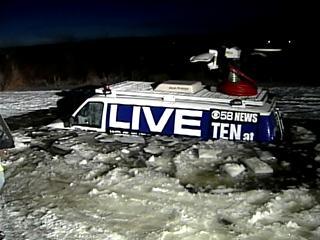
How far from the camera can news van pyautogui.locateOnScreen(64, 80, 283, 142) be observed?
1075cm

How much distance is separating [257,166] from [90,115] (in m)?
4.33

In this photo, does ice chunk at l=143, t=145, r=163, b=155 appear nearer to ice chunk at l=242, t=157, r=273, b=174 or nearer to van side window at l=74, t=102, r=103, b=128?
van side window at l=74, t=102, r=103, b=128

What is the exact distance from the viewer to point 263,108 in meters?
10.8

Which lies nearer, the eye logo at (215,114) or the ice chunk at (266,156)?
the ice chunk at (266,156)

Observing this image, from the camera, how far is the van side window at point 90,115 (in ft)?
38.2

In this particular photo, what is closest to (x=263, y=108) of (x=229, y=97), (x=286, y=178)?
(x=229, y=97)

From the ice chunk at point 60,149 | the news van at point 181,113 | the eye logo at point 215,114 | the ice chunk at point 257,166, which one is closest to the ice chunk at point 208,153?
the news van at point 181,113

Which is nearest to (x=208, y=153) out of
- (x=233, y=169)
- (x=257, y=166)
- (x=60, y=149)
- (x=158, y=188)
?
(x=233, y=169)

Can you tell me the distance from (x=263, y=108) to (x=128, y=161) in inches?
129

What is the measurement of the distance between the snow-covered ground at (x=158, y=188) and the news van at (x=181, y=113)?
31cm

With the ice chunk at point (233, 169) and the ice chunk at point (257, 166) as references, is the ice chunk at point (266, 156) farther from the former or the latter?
the ice chunk at point (233, 169)

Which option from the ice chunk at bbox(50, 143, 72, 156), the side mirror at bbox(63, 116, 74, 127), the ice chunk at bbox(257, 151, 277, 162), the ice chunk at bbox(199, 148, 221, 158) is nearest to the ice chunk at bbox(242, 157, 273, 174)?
the ice chunk at bbox(257, 151, 277, 162)

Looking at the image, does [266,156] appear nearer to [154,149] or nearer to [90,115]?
[154,149]

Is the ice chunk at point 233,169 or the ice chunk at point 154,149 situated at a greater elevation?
the ice chunk at point 154,149
